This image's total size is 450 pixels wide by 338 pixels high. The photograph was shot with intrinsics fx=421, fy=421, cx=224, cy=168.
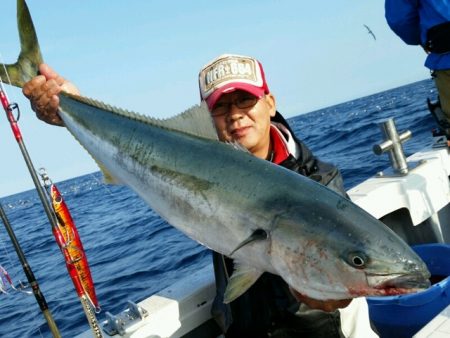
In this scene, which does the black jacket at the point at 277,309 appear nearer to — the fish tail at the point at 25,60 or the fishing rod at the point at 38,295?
the fishing rod at the point at 38,295

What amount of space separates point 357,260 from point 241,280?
525 millimetres

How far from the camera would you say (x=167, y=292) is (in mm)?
3607

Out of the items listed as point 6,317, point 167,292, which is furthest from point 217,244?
point 6,317

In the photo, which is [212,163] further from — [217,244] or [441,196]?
[441,196]

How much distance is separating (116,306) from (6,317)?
3338 millimetres

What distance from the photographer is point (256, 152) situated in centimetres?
311

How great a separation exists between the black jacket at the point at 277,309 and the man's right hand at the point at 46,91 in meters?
1.60

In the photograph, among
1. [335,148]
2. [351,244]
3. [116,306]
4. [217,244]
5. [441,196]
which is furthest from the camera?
[335,148]

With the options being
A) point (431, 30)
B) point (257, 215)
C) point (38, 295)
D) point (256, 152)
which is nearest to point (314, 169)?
point (256, 152)

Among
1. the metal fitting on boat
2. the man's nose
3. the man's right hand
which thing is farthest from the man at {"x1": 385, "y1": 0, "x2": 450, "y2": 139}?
the man's right hand

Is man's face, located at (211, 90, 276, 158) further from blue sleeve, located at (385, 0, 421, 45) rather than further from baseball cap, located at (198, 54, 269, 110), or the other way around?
blue sleeve, located at (385, 0, 421, 45)

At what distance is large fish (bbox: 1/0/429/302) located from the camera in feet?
5.42

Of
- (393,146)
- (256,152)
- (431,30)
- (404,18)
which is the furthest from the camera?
(393,146)

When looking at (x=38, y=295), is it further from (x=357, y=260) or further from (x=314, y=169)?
(x=357, y=260)
